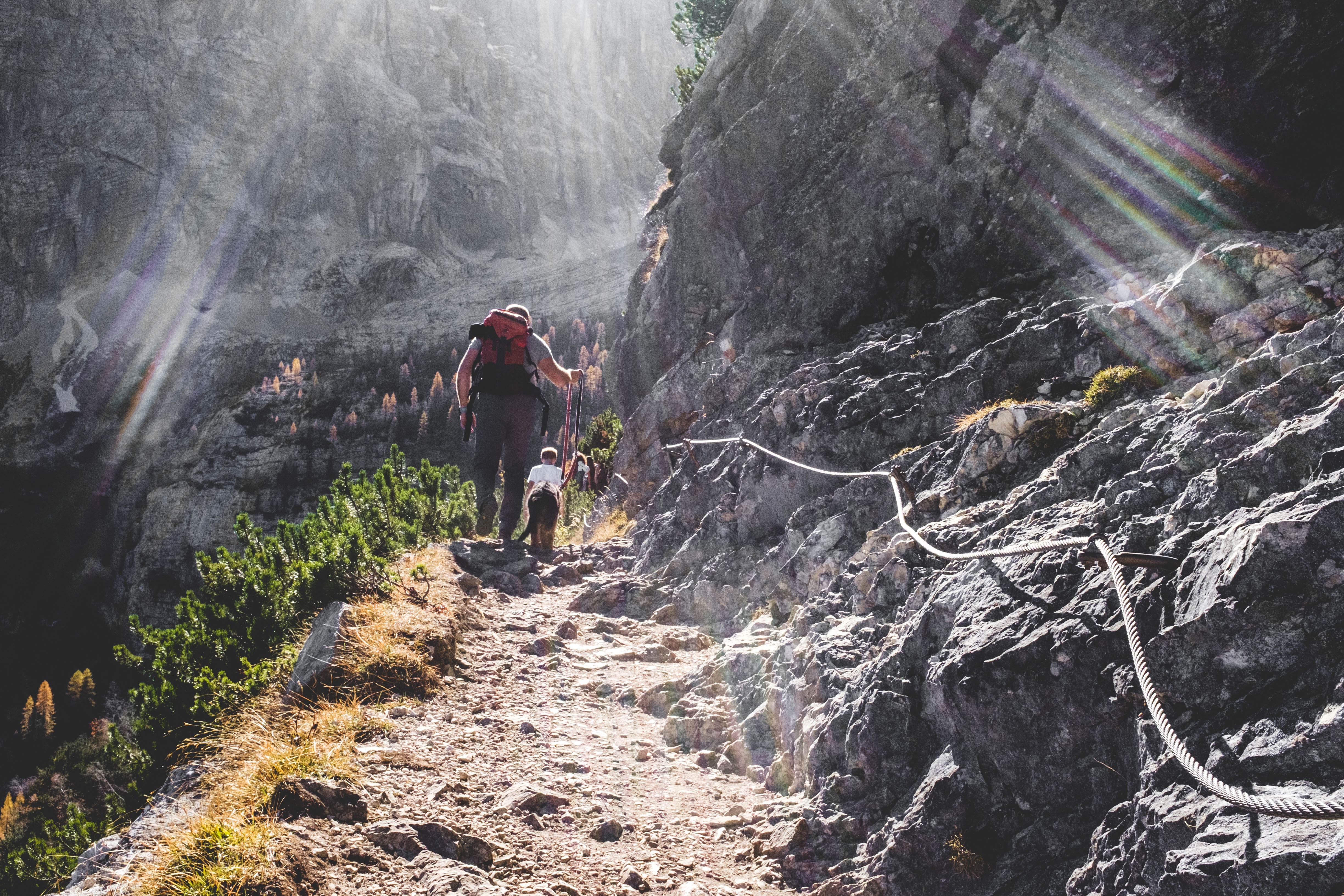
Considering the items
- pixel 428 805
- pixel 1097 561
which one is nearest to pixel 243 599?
pixel 428 805

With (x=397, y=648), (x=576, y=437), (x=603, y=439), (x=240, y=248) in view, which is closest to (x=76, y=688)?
(x=240, y=248)

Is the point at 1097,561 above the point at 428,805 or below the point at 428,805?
above

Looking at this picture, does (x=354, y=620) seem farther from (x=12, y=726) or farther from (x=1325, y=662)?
(x=12, y=726)

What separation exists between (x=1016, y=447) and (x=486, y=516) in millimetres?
6300

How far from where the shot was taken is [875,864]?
3.19m

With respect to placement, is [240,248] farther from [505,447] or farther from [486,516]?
[505,447]

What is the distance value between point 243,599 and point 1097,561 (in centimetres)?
539

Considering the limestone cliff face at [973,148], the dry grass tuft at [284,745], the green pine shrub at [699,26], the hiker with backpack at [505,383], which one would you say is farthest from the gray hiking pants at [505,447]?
the green pine shrub at [699,26]

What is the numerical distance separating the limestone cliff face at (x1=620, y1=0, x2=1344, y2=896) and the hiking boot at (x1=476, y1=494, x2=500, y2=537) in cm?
191

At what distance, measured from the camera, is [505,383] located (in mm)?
8180

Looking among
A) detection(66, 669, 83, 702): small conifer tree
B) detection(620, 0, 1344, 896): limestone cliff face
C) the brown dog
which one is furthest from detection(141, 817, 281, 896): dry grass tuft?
detection(66, 669, 83, 702): small conifer tree

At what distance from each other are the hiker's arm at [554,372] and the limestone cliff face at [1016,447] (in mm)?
2215

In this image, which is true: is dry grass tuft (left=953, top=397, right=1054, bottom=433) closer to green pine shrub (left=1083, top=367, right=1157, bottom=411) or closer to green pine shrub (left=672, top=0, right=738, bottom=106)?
green pine shrub (left=1083, top=367, right=1157, bottom=411)

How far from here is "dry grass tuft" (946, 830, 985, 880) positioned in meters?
2.92
